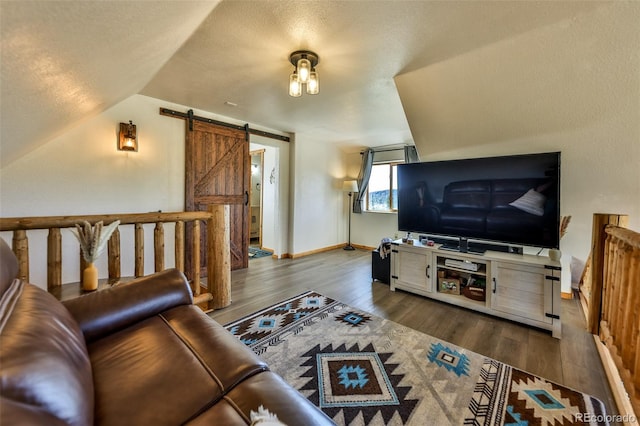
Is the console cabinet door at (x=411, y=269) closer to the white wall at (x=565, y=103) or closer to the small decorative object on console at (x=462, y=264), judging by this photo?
the small decorative object on console at (x=462, y=264)

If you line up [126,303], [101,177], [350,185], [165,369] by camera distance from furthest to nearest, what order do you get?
1. [350,185]
2. [101,177]
3. [126,303]
4. [165,369]

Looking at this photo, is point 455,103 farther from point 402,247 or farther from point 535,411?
point 535,411

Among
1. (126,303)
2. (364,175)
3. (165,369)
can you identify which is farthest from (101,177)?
(364,175)

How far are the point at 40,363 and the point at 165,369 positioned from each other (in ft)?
1.35

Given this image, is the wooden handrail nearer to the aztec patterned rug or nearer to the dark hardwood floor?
the dark hardwood floor

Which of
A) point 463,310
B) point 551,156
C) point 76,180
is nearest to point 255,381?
point 463,310

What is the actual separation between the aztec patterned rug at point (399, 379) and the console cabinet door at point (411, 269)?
813 mm

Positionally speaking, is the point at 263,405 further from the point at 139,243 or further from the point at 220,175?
the point at 220,175

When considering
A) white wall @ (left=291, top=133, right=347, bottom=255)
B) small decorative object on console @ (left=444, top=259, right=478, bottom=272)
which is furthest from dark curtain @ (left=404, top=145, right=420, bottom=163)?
small decorative object on console @ (left=444, top=259, right=478, bottom=272)

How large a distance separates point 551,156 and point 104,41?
3.25 metres

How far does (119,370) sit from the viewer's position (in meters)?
1.01

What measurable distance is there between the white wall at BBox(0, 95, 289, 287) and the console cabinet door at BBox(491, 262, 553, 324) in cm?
377

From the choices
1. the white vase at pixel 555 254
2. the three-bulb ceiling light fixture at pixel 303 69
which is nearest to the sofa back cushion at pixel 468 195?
the white vase at pixel 555 254

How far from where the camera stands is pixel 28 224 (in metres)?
1.71
